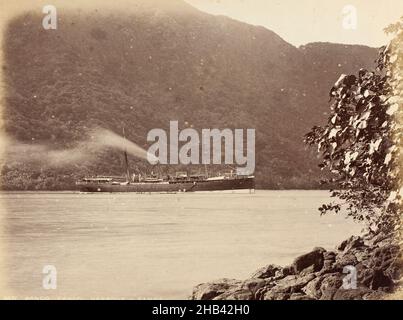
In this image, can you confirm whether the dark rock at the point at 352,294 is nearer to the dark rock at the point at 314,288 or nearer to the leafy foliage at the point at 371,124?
the dark rock at the point at 314,288

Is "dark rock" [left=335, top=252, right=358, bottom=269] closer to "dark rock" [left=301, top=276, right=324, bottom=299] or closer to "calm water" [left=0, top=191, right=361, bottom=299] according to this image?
"dark rock" [left=301, top=276, right=324, bottom=299]

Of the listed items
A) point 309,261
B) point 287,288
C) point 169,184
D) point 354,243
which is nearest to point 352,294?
point 287,288

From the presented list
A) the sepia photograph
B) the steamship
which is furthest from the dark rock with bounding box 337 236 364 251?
the steamship

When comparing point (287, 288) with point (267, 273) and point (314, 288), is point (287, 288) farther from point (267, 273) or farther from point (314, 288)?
point (267, 273)

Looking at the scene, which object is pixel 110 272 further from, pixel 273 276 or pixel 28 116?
pixel 28 116

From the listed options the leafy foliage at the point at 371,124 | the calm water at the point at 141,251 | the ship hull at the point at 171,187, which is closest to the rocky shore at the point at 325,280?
the leafy foliage at the point at 371,124

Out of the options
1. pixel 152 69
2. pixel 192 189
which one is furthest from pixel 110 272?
pixel 152 69
